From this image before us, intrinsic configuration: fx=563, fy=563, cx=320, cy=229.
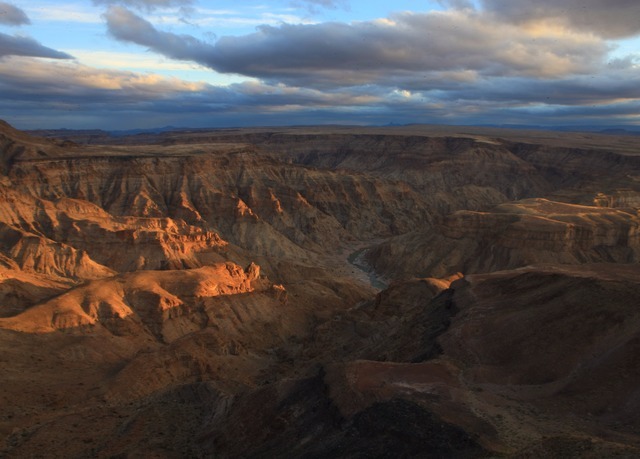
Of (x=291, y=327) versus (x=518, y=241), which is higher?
(x=518, y=241)

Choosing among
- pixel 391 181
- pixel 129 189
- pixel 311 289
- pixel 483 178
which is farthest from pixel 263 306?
pixel 483 178

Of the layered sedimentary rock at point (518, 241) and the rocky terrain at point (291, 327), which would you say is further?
the layered sedimentary rock at point (518, 241)

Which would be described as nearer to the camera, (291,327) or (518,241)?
(291,327)

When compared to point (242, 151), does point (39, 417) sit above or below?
below

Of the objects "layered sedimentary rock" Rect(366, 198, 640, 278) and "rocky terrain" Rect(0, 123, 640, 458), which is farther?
"layered sedimentary rock" Rect(366, 198, 640, 278)

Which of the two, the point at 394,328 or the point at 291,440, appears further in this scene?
the point at 394,328

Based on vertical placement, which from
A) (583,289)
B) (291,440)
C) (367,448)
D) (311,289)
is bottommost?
(311,289)

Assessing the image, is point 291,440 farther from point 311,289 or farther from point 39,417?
point 311,289

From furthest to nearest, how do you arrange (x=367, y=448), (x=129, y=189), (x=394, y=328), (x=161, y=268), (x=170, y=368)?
(x=129, y=189) → (x=161, y=268) → (x=394, y=328) → (x=170, y=368) → (x=367, y=448)
